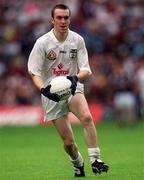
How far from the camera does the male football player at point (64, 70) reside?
38.1ft

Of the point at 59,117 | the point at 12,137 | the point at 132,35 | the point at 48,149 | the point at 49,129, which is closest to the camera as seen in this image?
the point at 59,117

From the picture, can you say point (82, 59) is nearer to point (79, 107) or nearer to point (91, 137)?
point (79, 107)

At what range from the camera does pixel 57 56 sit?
11.9 meters

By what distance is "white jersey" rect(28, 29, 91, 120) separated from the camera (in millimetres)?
11805

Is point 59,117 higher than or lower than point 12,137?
higher

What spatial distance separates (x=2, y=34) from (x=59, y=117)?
2009cm

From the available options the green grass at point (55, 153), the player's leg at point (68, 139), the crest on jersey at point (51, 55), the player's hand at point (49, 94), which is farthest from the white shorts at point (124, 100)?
the player's hand at point (49, 94)

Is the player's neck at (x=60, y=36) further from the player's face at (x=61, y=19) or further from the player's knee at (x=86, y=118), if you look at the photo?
the player's knee at (x=86, y=118)

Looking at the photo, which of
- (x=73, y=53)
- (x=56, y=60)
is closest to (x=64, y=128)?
(x=56, y=60)

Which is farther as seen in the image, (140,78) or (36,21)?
(36,21)

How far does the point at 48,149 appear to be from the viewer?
63.0ft

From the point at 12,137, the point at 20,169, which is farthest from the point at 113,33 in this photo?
the point at 20,169

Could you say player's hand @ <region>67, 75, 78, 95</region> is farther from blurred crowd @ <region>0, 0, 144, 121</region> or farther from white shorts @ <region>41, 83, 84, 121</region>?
blurred crowd @ <region>0, 0, 144, 121</region>

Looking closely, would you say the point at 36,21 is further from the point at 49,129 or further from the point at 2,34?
the point at 49,129
